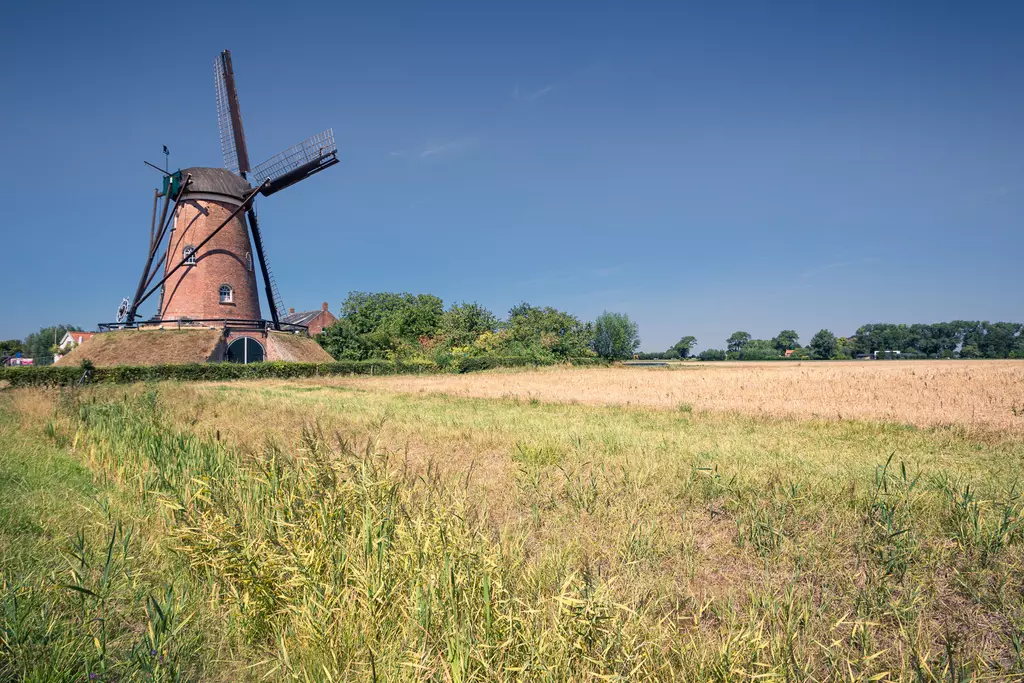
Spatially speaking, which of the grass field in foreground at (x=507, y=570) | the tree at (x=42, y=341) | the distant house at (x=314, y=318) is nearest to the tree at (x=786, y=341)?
the distant house at (x=314, y=318)

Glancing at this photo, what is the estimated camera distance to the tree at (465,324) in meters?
52.0

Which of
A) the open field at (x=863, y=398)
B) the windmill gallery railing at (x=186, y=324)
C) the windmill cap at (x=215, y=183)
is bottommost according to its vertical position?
the open field at (x=863, y=398)

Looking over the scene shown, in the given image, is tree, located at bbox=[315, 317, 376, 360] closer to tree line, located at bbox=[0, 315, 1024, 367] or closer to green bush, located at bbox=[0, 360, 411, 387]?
tree line, located at bbox=[0, 315, 1024, 367]

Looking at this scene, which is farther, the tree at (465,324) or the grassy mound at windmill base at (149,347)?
the tree at (465,324)

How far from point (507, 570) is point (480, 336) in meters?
48.0

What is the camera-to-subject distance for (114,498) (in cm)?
548

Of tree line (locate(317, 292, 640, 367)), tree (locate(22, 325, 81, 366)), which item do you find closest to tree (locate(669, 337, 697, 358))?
tree line (locate(317, 292, 640, 367))

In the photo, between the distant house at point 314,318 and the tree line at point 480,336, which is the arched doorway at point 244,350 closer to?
the tree line at point 480,336

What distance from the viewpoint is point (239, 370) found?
97.8 ft

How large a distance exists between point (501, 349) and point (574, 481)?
141 feet

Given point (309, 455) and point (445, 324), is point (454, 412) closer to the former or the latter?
point (309, 455)

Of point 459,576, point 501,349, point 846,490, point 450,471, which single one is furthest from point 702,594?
point 501,349

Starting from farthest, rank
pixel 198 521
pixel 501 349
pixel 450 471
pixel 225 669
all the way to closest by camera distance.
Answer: pixel 501 349 → pixel 450 471 → pixel 198 521 → pixel 225 669

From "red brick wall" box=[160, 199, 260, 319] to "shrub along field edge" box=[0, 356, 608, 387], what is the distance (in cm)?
723
